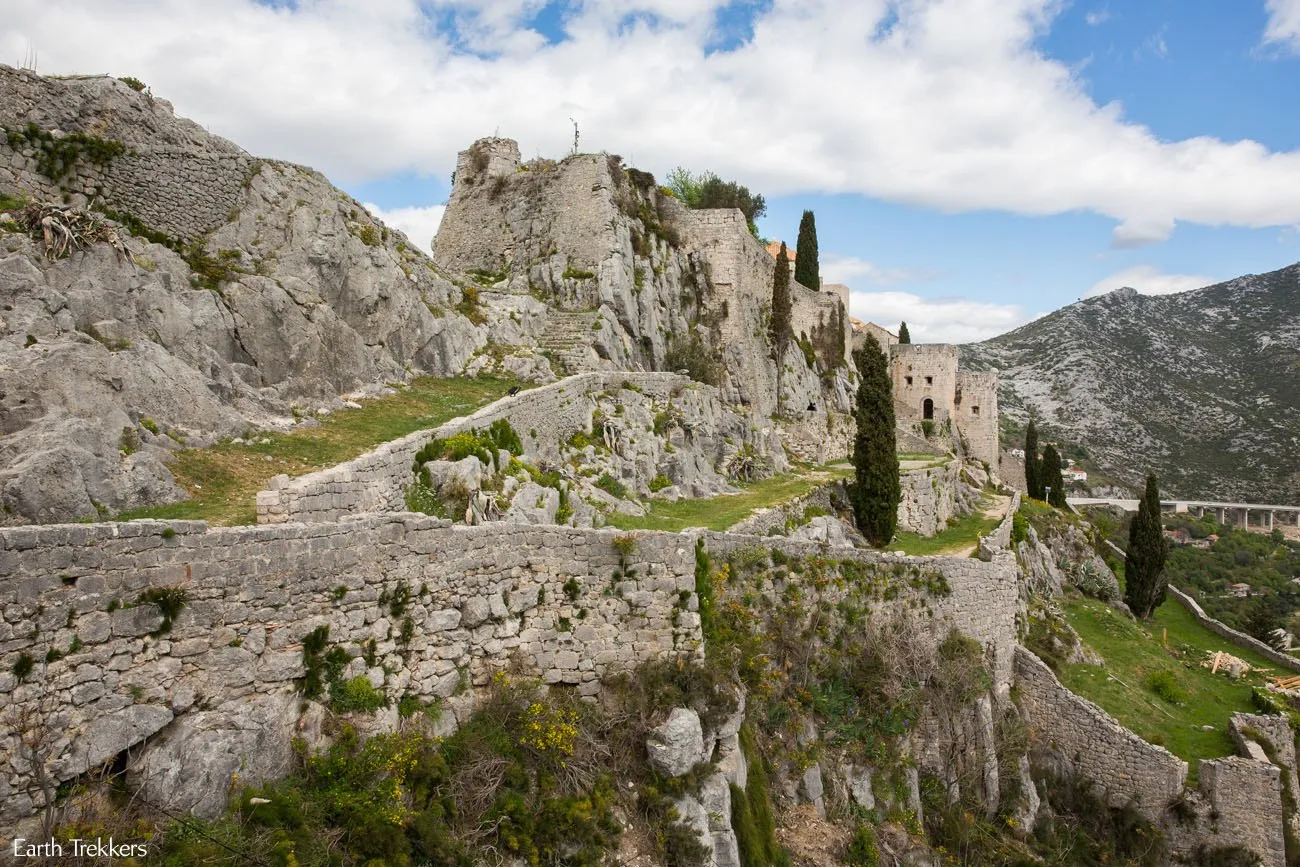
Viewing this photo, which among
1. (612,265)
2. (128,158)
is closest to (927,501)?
(612,265)

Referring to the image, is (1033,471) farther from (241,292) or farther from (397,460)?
(241,292)

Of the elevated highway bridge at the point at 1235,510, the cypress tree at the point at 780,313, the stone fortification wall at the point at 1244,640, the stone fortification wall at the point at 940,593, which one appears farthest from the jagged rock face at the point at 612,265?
the elevated highway bridge at the point at 1235,510

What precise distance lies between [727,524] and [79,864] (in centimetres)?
1391

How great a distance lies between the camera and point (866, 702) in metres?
14.6

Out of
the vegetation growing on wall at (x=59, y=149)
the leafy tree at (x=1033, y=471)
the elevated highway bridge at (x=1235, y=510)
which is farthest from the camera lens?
the elevated highway bridge at (x=1235, y=510)

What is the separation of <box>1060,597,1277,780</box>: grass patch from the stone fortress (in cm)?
126

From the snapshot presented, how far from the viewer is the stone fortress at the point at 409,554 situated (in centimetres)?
675

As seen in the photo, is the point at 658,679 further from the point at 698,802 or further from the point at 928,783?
the point at 928,783

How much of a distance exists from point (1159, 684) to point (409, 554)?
22543 millimetres

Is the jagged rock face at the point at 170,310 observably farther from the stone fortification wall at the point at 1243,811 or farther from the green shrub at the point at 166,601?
the stone fortification wall at the point at 1243,811

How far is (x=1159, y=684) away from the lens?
22.1 metres

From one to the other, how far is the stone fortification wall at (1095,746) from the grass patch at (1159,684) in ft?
3.24

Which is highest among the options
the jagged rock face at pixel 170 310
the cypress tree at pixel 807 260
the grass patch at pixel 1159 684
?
the cypress tree at pixel 807 260

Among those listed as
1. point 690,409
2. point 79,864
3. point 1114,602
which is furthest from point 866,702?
point 1114,602
